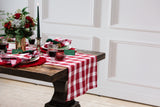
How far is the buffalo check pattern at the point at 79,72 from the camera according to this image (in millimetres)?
2023

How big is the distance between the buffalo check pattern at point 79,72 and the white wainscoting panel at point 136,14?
3.28 ft

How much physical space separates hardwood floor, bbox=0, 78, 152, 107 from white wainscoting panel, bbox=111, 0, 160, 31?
894 millimetres

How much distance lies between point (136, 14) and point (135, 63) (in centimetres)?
57

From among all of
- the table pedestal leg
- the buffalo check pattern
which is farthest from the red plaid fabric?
the table pedestal leg

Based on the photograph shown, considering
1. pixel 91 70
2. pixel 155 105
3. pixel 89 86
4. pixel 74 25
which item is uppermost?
pixel 74 25

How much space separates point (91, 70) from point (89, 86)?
0.14m

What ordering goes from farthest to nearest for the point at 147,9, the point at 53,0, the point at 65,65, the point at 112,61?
the point at 53,0, the point at 112,61, the point at 147,9, the point at 65,65

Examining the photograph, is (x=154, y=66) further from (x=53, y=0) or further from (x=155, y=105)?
(x=53, y=0)

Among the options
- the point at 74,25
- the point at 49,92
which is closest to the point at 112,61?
the point at 74,25

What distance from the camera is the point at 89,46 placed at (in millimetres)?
3361

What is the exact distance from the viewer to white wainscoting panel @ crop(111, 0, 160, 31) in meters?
2.96

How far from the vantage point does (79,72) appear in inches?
82.6

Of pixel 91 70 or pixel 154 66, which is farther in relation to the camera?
pixel 154 66

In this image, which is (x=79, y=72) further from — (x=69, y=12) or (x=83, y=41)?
(x=69, y=12)
